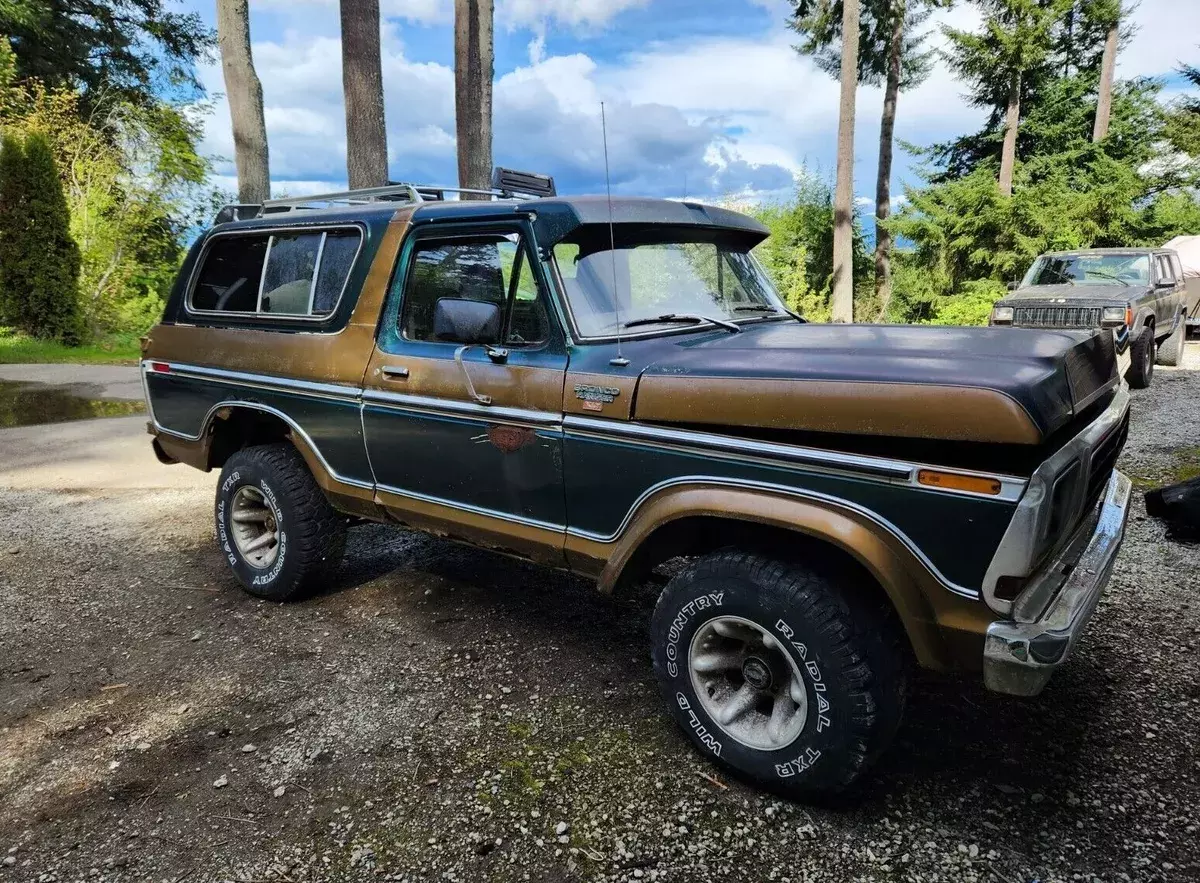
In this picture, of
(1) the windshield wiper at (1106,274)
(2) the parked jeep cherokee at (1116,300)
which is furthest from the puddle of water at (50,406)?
(1) the windshield wiper at (1106,274)

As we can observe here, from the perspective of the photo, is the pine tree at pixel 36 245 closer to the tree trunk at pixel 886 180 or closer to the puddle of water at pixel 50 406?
the puddle of water at pixel 50 406

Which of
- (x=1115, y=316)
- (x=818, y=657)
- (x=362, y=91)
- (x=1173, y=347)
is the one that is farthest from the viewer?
(x=1173, y=347)

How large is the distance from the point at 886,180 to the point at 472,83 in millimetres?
14621

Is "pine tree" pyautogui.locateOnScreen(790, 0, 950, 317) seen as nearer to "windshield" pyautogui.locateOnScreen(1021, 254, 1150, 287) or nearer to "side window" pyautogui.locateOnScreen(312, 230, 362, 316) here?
"windshield" pyautogui.locateOnScreen(1021, 254, 1150, 287)

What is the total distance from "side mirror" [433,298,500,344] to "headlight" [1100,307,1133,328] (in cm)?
922

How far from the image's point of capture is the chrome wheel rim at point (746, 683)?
2553 mm

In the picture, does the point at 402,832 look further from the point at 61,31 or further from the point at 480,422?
the point at 61,31

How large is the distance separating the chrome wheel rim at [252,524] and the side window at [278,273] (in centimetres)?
108

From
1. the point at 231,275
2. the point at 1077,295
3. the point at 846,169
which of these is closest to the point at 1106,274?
the point at 1077,295

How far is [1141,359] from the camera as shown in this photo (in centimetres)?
967

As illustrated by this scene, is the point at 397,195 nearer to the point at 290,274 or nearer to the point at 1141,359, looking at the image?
the point at 290,274

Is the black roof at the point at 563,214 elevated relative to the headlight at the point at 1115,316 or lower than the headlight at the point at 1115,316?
elevated

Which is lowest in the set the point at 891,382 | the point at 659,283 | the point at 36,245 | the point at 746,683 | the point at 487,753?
the point at 487,753

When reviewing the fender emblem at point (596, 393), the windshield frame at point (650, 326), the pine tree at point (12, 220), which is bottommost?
the fender emblem at point (596, 393)
